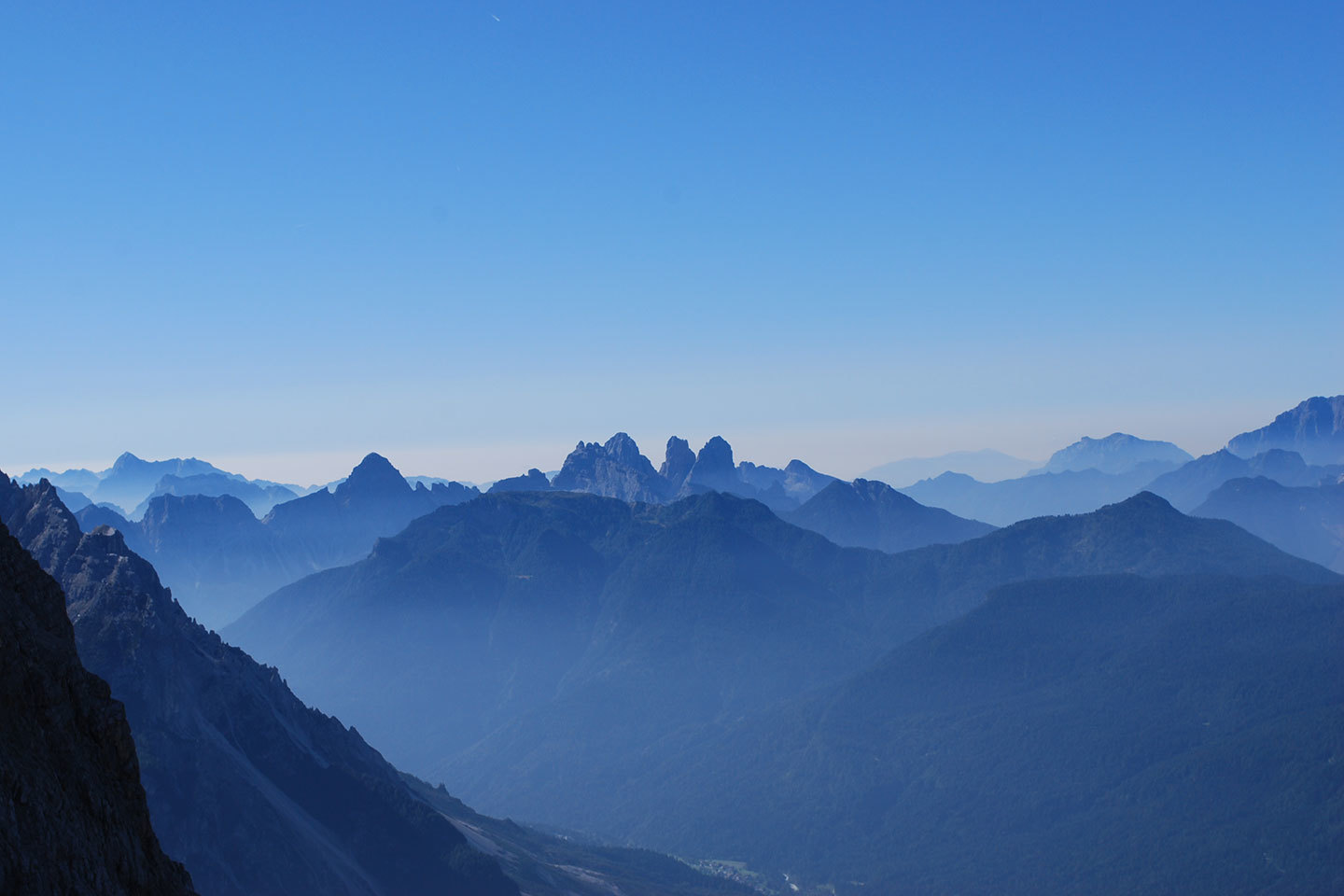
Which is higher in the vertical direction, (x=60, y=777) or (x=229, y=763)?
(x=60, y=777)

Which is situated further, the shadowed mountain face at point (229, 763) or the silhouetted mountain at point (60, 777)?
the shadowed mountain face at point (229, 763)

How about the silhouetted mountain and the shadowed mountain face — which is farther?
the shadowed mountain face

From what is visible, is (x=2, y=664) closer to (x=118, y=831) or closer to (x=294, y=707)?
(x=118, y=831)

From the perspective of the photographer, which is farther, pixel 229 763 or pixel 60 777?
pixel 229 763

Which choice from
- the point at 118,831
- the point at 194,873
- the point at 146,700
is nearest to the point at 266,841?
the point at 194,873
